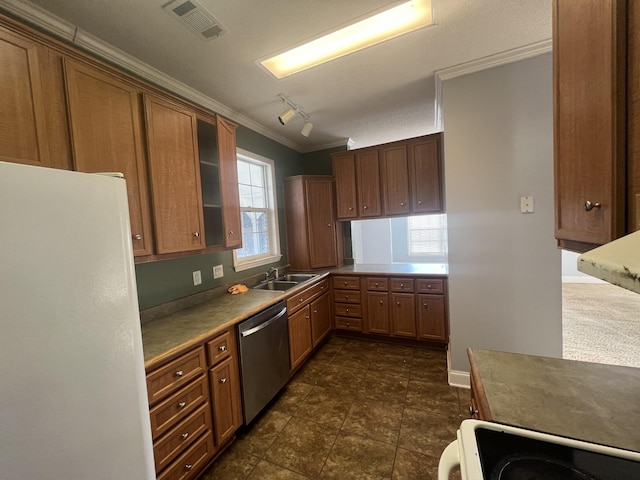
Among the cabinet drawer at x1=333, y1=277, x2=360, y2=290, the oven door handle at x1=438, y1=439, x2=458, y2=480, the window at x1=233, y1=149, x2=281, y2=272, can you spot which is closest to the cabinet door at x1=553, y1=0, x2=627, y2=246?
the oven door handle at x1=438, y1=439, x2=458, y2=480

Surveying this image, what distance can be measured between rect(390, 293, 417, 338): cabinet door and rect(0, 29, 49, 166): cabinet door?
3032mm

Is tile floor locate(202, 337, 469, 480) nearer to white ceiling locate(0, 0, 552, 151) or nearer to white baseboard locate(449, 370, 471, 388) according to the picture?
white baseboard locate(449, 370, 471, 388)

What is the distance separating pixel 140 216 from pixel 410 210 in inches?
107

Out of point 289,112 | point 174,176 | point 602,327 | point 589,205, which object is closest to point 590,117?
point 589,205

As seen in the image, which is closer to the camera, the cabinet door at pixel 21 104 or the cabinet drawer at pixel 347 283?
the cabinet door at pixel 21 104

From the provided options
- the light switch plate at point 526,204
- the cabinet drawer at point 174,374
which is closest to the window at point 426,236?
the light switch plate at point 526,204

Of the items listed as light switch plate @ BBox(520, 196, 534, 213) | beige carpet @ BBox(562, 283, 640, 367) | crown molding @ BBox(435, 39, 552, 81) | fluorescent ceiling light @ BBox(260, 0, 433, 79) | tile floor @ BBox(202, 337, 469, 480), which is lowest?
beige carpet @ BBox(562, 283, 640, 367)

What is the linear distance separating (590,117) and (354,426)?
82.6 inches

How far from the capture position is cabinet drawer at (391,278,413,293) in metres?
2.92

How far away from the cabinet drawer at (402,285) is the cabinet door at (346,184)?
102cm

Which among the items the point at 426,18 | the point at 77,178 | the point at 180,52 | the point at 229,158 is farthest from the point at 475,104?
the point at 77,178

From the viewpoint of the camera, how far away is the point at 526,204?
198 centimetres

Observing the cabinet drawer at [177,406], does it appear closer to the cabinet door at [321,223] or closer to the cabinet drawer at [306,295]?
the cabinet drawer at [306,295]

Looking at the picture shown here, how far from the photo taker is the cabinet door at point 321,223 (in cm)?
347
